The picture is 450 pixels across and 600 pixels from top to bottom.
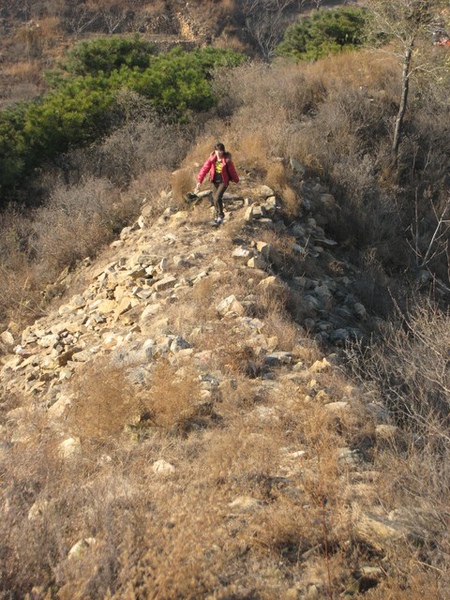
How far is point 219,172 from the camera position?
8.66 metres

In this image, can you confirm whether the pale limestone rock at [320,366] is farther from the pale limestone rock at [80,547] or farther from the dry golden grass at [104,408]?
the pale limestone rock at [80,547]

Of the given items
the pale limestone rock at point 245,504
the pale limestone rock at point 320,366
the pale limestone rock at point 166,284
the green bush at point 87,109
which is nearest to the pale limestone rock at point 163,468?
the pale limestone rock at point 245,504

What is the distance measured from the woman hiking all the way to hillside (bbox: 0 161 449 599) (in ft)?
1.34

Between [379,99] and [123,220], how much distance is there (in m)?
7.40

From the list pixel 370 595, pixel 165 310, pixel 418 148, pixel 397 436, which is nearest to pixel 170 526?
pixel 370 595

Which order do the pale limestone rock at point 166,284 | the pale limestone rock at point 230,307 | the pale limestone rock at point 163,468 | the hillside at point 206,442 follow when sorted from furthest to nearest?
1. the pale limestone rock at point 166,284
2. the pale limestone rock at point 230,307
3. the pale limestone rock at point 163,468
4. the hillside at point 206,442

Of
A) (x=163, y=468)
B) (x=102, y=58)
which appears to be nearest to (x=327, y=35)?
(x=102, y=58)

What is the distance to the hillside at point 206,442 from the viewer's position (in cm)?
306

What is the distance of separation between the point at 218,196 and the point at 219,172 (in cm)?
35

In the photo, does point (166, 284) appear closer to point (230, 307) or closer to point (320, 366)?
point (230, 307)

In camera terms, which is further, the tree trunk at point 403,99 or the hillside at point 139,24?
the hillside at point 139,24

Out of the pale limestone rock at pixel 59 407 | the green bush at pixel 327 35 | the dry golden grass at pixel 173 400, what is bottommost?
the green bush at pixel 327 35

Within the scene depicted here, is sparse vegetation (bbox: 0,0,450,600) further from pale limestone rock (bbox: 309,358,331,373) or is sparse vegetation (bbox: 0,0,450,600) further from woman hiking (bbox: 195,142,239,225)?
woman hiking (bbox: 195,142,239,225)

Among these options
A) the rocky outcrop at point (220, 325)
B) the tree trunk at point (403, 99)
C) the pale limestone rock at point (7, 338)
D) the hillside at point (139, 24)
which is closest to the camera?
the rocky outcrop at point (220, 325)
